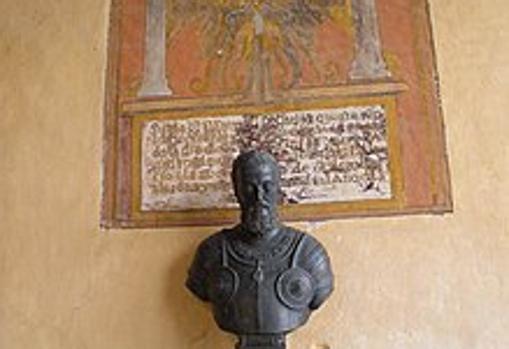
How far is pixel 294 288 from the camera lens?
4.81ft

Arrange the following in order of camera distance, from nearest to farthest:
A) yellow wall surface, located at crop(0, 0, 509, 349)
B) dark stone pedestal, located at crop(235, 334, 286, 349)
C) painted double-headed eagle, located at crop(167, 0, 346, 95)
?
dark stone pedestal, located at crop(235, 334, 286, 349)
yellow wall surface, located at crop(0, 0, 509, 349)
painted double-headed eagle, located at crop(167, 0, 346, 95)

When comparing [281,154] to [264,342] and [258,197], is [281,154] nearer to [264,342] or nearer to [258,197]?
[258,197]

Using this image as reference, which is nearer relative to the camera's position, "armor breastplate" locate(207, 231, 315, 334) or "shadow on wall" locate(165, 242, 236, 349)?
"armor breastplate" locate(207, 231, 315, 334)

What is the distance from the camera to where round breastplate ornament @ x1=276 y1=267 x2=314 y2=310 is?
57.5 inches

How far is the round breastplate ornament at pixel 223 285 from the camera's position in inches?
57.9

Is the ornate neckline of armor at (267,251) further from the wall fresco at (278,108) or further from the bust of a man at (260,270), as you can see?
the wall fresco at (278,108)

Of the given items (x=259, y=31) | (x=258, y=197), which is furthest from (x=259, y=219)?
(x=259, y=31)

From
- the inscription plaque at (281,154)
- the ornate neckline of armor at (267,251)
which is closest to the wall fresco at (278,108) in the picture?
the inscription plaque at (281,154)

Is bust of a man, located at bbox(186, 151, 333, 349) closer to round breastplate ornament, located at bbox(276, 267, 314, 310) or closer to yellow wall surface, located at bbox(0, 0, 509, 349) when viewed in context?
round breastplate ornament, located at bbox(276, 267, 314, 310)

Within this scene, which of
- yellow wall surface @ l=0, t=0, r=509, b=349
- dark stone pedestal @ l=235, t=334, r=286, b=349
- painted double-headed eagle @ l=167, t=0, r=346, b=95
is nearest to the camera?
dark stone pedestal @ l=235, t=334, r=286, b=349

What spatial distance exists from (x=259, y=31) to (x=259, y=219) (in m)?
0.53

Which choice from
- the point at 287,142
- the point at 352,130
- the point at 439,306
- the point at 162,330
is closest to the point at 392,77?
the point at 352,130

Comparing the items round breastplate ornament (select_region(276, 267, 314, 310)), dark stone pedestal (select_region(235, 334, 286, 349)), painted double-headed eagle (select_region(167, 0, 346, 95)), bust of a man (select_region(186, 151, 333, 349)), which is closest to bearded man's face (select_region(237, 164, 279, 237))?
bust of a man (select_region(186, 151, 333, 349))

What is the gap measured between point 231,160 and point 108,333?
0.49 m
